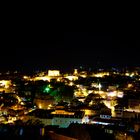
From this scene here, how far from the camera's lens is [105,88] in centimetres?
2712

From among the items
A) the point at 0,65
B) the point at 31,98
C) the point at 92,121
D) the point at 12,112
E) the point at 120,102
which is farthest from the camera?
the point at 0,65

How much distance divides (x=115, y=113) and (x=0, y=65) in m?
47.0

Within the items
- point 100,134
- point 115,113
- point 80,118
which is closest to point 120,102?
point 115,113

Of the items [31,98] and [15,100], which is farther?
[31,98]

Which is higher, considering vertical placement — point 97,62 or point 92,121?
point 97,62

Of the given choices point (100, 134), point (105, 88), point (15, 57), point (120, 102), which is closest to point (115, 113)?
point (120, 102)

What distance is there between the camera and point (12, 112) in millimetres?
16031

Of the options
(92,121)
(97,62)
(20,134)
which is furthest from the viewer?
(97,62)

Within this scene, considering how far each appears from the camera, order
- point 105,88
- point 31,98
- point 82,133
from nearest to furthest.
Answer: point 82,133 < point 31,98 < point 105,88

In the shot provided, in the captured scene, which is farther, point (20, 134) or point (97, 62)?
point (97, 62)

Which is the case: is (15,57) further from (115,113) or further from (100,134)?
(100,134)

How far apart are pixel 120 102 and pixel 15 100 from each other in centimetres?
566

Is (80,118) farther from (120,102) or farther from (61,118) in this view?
(120,102)

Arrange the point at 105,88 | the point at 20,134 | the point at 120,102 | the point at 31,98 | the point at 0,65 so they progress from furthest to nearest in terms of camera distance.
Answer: the point at 0,65
the point at 105,88
the point at 31,98
the point at 120,102
the point at 20,134
